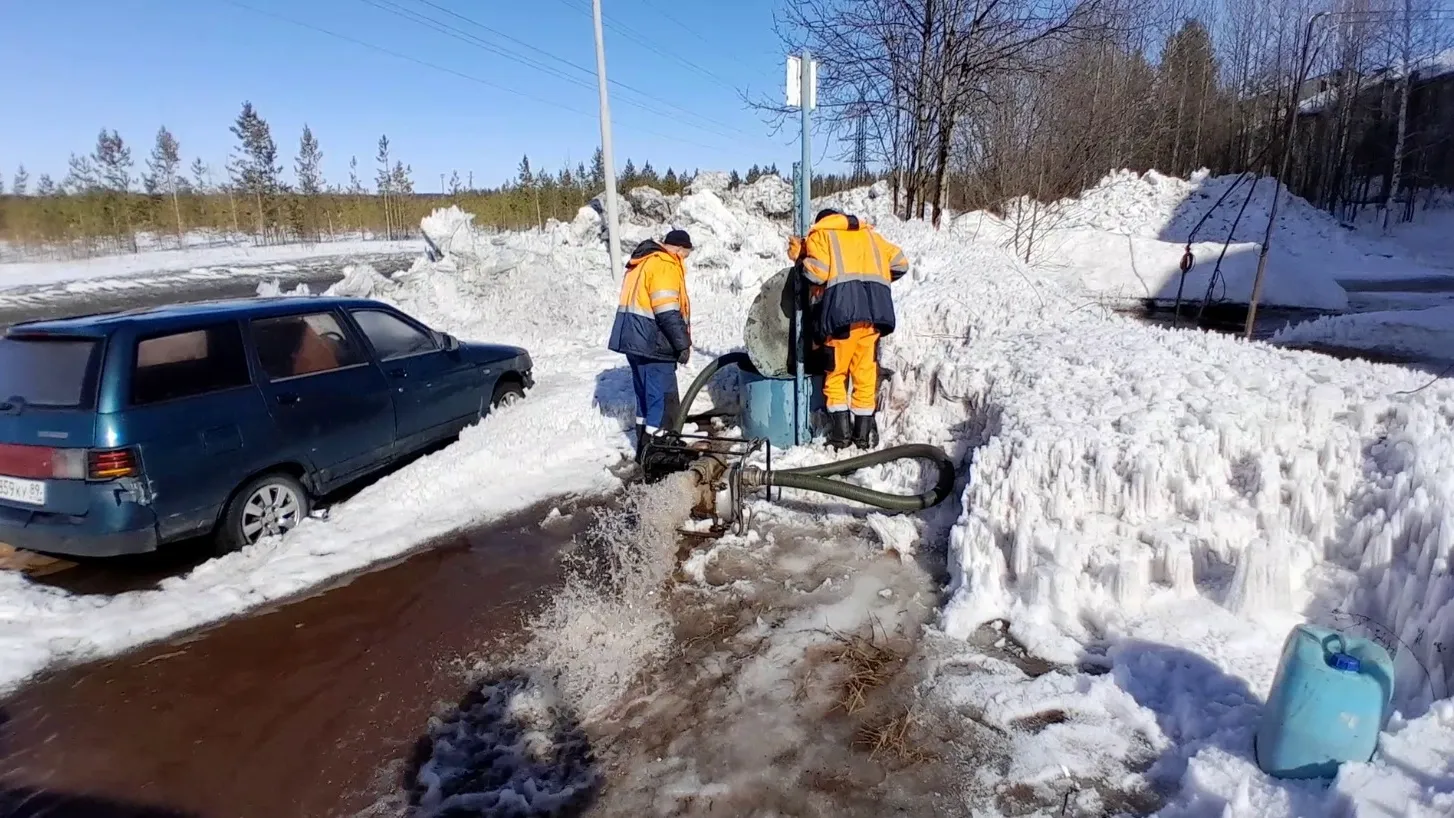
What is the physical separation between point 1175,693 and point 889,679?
44.3 inches

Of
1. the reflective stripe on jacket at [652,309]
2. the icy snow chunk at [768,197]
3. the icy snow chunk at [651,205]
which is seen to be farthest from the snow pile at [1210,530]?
the icy snow chunk at [768,197]

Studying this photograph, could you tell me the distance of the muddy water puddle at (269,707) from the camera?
9.34ft

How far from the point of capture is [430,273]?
45.6ft

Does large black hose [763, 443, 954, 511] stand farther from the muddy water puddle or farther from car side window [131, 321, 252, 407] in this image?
car side window [131, 321, 252, 407]

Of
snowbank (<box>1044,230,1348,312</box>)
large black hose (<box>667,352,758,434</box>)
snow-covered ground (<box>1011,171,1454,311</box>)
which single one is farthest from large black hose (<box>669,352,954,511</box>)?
snowbank (<box>1044,230,1348,312</box>)

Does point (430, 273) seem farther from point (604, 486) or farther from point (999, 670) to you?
point (999, 670)

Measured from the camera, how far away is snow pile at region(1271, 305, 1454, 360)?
965cm

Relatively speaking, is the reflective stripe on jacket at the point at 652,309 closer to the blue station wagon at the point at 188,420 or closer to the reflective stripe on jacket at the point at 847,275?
the reflective stripe on jacket at the point at 847,275

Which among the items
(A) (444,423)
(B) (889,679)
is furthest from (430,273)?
→ (B) (889,679)

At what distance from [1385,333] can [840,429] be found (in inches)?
376

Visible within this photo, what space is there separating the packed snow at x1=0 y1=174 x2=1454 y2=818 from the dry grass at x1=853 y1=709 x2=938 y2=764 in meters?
0.19

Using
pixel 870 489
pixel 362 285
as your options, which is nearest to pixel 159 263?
pixel 362 285

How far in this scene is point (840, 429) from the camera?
5.72m

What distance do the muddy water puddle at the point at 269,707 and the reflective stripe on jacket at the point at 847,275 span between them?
105 inches
